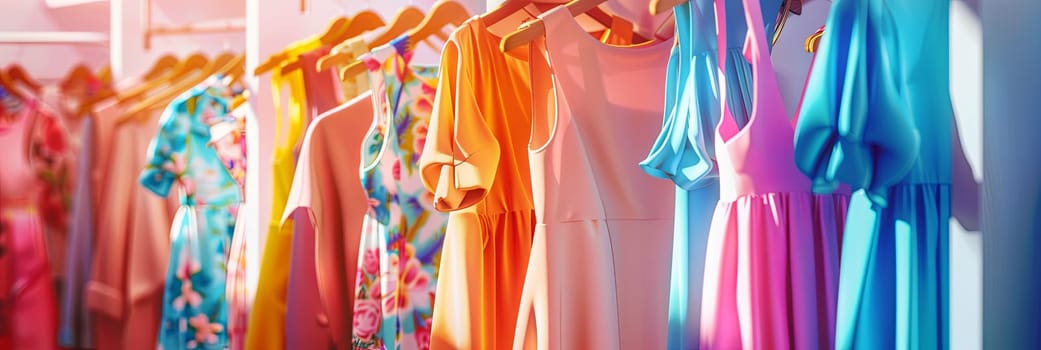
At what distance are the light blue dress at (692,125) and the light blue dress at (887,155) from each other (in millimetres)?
144

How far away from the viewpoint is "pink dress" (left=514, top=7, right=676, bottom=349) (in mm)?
1141

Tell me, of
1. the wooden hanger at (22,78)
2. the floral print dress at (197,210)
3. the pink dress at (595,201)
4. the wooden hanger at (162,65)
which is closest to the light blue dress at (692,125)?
the pink dress at (595,201)

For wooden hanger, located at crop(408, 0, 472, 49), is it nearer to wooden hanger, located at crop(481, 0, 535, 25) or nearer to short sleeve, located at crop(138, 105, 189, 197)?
wooden hanger, located at crop(481, 0, 535, 25)

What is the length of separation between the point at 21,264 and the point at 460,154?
177 centimetres

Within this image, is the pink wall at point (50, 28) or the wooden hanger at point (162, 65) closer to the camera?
the wooden hanger at point (162, 65)

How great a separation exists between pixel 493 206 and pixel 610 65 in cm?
28

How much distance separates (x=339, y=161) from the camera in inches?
66.1

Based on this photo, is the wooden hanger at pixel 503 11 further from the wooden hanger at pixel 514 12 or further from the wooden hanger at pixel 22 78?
the wooden hanger at pixel 22 78

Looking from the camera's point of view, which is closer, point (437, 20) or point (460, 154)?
point (460, 154)

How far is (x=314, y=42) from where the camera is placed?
1.79 m

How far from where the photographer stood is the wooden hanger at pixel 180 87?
2252 mm

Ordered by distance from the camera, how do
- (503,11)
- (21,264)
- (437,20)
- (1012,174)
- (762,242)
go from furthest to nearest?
(21,264)
(437,20)
(503,11)
(762,242)
(1012,174)

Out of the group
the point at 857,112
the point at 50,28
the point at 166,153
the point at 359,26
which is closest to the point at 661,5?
the point at 857,112

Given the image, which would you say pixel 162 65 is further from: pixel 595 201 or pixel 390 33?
pixel 595 201
